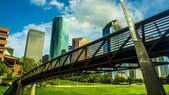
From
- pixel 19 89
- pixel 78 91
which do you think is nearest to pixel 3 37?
pixel 78 91

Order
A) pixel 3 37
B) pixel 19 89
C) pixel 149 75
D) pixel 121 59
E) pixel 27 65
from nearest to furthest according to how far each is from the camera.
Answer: pixel 149 75 → pixel 121 59 → pixel 19 89 → pixel 27 65 → pixel 3 37

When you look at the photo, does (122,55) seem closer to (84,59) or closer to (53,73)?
(84,59)

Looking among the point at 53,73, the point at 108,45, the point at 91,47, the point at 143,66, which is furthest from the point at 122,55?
the point at 53,73

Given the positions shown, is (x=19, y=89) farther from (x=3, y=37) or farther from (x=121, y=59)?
(x=3, y=37)

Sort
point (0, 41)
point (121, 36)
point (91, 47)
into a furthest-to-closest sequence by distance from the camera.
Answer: point (0, 41) < point (91, 47) < point (121, 36)

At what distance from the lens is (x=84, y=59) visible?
17.7 metres

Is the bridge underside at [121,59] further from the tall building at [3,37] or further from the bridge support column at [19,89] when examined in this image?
the tall building at [3,37]

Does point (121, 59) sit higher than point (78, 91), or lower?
higher

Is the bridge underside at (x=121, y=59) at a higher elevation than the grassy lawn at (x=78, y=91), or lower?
higher

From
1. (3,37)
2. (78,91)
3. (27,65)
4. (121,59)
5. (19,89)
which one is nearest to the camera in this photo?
(121,59)

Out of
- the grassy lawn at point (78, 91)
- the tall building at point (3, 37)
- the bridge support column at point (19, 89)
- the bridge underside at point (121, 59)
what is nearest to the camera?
the bridge underside at point (121, 59)

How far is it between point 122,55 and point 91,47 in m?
3.04

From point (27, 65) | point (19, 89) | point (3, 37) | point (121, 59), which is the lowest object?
point (19, 89)

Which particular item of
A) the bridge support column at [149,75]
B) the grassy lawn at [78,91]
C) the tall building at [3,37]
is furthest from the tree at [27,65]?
the bridge support column at [149,75]
